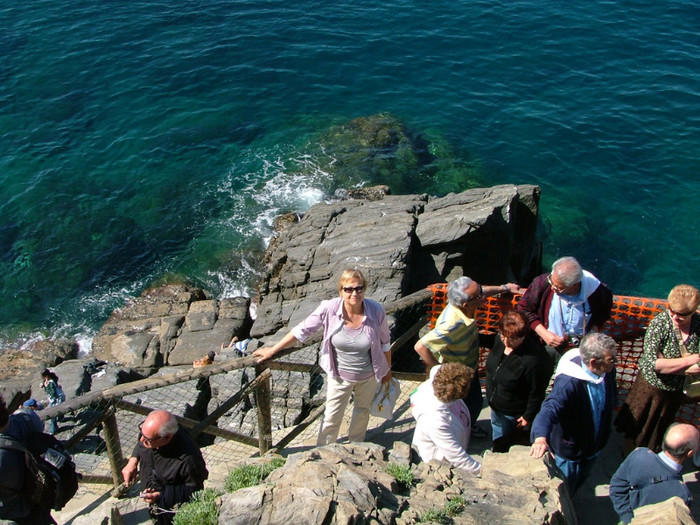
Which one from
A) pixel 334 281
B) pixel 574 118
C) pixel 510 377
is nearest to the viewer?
pixel 510 377

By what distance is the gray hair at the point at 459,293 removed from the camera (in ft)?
20.7

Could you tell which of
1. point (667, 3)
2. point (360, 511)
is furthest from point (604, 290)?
point (667, 3)

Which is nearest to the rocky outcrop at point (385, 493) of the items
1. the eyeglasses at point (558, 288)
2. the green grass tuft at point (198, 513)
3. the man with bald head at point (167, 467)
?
the green grass tuft at point (198, 513)

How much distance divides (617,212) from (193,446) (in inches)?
728

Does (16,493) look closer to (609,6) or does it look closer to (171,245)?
(171,245)

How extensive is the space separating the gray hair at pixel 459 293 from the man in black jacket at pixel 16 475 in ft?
13.0

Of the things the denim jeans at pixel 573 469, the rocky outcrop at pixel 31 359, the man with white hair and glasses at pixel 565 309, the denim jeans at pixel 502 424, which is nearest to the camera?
the denim jeans at pixel 573 469

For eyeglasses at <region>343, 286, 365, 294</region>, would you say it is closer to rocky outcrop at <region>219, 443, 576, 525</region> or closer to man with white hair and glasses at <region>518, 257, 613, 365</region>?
rocky outcrop at <region>219, 443, 576, 525</region>

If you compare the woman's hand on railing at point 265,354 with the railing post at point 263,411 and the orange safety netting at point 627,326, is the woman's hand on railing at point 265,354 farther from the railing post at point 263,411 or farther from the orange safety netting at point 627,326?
the orange safety netting at point 627,326

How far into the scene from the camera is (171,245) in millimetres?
20328

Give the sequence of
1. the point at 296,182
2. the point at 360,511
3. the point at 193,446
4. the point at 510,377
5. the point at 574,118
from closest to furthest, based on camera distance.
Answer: the point at 360,511 < the point at 193,446 < the point at 510,377 < the point at 296,182 < the point at 574,118

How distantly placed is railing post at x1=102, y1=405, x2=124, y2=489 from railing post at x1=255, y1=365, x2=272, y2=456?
1465 mm

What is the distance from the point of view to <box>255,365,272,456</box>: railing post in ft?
22.5

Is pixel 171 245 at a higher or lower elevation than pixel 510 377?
lower
